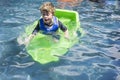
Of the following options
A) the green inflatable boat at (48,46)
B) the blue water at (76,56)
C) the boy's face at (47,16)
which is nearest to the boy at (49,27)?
the boy's face at (47,16)

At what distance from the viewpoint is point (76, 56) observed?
5.52 meters

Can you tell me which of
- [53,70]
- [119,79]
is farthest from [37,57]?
[119,79]

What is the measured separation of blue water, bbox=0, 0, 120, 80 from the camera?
15.2 ft

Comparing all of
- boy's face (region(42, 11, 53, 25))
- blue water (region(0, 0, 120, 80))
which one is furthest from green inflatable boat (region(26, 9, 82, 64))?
boy's face (region(42, 11, 53, 25))

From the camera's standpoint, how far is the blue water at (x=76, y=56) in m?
4.63

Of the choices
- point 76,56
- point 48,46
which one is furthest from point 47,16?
point 76,56

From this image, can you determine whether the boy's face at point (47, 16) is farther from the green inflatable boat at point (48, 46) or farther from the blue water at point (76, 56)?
the blue water at point (76, 56)

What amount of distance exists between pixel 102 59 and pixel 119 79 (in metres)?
0.94

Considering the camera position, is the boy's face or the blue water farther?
the boy's face

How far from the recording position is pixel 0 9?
10.6 metres

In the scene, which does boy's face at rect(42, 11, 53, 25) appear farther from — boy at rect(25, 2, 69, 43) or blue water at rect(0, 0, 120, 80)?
blue water at rect(0, 0, 120, 80)

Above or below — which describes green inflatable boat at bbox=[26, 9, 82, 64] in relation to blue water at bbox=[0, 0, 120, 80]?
above

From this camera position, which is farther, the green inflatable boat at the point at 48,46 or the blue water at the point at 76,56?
the green inflatable boat at the point at 48,46

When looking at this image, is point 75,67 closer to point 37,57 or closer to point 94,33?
point 37,57
